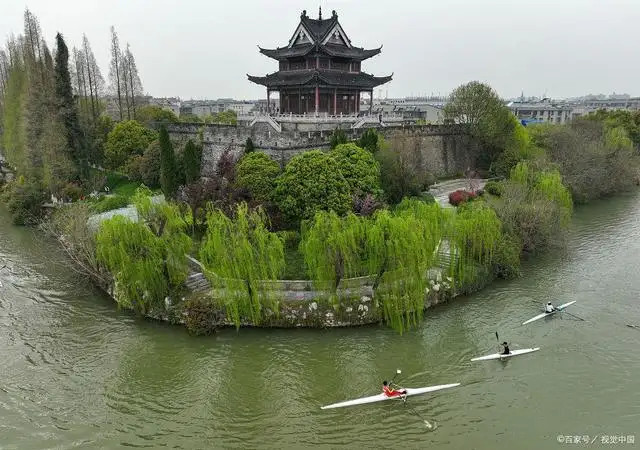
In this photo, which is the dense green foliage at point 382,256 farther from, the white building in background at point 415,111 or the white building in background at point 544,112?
the white building in background at point 544,112

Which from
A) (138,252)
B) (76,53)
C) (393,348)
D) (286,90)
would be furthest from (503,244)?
(76,53)

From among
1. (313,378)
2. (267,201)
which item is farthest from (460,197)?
(313,378)

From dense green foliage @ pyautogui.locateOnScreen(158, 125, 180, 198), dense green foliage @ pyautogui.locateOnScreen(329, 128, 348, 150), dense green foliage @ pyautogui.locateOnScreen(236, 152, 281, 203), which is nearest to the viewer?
dense green foliage @ pyautogui.locateOnScreen(236, 152, 281, 203)

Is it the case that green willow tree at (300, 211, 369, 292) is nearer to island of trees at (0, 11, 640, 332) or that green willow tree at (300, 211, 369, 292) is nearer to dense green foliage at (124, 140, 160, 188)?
island of trees at (0, 11, 640, 332)

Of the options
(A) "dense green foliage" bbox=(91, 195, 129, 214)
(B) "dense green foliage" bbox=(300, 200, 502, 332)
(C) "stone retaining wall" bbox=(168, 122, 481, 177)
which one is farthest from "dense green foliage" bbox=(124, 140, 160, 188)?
(B) "dense green foliage" bbox=(300, 200, 502, 332)

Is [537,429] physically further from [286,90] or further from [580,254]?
[286,90]
